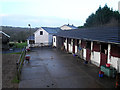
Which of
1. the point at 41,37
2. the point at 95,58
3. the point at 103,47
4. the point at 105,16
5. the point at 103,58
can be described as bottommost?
the point at 95,58

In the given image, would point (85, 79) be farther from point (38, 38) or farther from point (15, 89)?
point (38, 38)

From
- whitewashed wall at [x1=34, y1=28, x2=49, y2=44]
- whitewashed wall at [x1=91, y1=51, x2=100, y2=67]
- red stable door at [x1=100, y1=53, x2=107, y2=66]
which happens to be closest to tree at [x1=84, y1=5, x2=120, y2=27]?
whitewashed wall at [x1=34, y1=28, x2=49, y2=44]

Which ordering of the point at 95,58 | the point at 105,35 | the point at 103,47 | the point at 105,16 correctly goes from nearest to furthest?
the point at 105,35, the point at 103,47, the point at 95,58, the point at 105,16

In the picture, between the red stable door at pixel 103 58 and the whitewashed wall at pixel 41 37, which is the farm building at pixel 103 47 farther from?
the whitewashed wall at pixel 41 37

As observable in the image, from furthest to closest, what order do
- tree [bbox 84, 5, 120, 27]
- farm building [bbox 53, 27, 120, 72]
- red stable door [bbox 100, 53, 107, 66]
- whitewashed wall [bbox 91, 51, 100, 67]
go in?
tree [bbox 84, 5, 120, 27] < whitewashed wall [bbox 91, 51, 100, 67] < red stable door [bbox 100, 53, 107, 66] < farm building [bbox 53, 27, 120, 72]

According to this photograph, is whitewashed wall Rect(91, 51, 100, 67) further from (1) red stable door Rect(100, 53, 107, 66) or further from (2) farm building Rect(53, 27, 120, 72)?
(1) red stable door Rect(100, 53, 107, 66)

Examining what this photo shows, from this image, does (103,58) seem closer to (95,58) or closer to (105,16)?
(95,58)

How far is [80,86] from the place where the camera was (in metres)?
6.86

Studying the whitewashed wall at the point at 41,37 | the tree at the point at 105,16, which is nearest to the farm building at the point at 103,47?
the whitewashed wall at the point at 41,37

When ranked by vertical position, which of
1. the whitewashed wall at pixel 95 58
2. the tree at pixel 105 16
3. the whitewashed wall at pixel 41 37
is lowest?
the whitewashed wall at pixel 95 58

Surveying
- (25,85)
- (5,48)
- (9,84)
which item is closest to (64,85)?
(25,85)

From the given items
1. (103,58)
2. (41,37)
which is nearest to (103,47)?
(103,58)

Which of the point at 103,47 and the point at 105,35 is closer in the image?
the point at 105,35

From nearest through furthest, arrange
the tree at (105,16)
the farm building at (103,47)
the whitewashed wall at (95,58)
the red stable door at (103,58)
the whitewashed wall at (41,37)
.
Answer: the farm building at (103,47), the red stable door at (103,58), the whitewashed wall at (95,58), the whitewashed wall at (41,37), the tree at (105,16)
